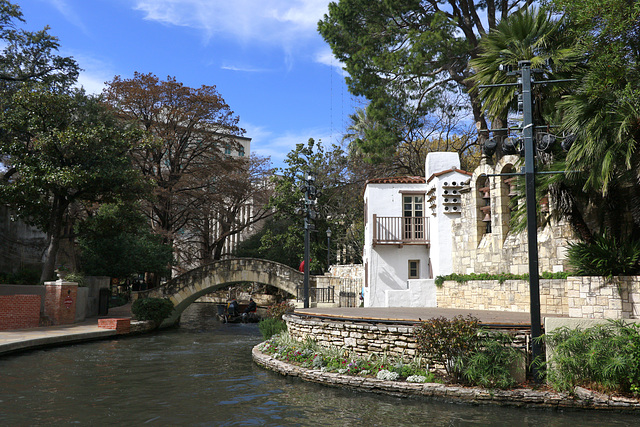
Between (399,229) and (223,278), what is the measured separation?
434 inches

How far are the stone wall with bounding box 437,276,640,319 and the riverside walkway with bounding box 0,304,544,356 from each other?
0.75 meters

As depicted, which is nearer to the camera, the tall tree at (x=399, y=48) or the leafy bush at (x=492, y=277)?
the leafy bush at (x=492, y=277)

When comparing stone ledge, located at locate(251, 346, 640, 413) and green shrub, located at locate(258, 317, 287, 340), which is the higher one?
green shrub, located at locate(258, 317, 287, 340)

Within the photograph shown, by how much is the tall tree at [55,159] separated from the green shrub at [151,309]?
4.15 meters

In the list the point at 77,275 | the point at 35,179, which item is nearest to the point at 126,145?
the point at 35,179

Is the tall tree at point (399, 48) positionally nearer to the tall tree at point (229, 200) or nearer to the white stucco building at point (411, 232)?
the white stucco building at point (411, 232)

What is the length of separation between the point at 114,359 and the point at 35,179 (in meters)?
9.42

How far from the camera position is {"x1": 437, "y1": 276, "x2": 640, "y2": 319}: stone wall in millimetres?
10695

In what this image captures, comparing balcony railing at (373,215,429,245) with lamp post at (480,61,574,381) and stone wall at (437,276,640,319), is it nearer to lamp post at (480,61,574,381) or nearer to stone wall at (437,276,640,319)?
stone wall at (437,276,640,319)

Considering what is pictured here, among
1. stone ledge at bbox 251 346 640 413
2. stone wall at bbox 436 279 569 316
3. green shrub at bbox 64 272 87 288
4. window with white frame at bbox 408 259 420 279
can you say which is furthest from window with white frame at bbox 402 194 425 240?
green shrub at bbox 64 272 87 288

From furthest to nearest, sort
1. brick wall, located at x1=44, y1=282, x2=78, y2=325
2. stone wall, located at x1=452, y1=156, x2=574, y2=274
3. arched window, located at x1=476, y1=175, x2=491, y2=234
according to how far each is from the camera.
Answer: brick wall, located at x1=44, y1=282, x2=78, y2=325 < arched window, located at x1=476, y1=175, x2=491, y2=234 < stone wall, located at x1=452, y1=156, x2=574, y2=274

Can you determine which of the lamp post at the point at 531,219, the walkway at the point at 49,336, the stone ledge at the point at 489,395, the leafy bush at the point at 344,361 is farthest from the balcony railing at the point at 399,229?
the walkway at the point at 49,336

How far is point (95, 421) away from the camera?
884 cm

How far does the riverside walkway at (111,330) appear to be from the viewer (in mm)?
12750
